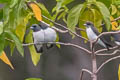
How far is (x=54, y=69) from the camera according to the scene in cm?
482

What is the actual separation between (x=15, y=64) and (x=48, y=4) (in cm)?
89

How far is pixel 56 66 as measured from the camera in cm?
482

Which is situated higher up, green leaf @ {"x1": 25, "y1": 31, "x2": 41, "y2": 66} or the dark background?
green leaf @ {"x1": 25, "y1": 31, "x2": 41, "y2": 66}

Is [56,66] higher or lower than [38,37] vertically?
lower

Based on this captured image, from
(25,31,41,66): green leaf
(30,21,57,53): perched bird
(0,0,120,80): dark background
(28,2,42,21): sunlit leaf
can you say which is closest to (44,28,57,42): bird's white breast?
(30,21,57,53): perched bird

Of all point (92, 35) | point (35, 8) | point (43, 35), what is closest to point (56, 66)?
point (43, 35)

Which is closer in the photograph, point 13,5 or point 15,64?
point 13,5

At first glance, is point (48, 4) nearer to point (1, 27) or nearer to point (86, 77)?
point (86, 77)

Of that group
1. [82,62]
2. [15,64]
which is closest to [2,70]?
[15,64]

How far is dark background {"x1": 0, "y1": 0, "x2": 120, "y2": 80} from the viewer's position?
4.43 metres

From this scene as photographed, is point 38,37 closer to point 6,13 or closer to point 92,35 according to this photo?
point 92,35

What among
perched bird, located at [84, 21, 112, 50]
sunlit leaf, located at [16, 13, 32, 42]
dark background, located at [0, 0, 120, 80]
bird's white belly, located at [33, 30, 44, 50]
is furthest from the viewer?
dark background, located at [0, 0, 120, 80]

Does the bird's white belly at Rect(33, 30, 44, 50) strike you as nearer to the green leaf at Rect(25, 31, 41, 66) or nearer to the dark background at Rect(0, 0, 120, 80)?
the green leaf at Rect(25, 31, 41, 66)

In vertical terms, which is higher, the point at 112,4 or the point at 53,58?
the point at 112,4
